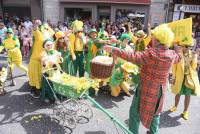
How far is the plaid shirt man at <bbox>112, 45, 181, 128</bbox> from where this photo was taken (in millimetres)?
3665

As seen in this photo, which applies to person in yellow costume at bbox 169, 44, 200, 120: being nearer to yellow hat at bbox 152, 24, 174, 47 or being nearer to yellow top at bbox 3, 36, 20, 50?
yellow hat at bbox 152, 24, 174, 47

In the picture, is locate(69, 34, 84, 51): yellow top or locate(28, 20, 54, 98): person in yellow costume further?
locate(69, 34, 84, 51): yellow top

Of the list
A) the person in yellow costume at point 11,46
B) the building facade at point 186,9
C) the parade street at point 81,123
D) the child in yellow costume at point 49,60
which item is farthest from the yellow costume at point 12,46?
the building facade at point 186,9

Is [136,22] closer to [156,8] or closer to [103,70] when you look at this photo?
[156,8]

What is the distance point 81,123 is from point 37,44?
2.18 m

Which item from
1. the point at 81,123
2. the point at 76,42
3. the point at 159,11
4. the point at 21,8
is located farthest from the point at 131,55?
the point at 21,8

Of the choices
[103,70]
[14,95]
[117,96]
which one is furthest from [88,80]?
[14,95]

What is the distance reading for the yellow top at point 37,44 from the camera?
6363 millimetres

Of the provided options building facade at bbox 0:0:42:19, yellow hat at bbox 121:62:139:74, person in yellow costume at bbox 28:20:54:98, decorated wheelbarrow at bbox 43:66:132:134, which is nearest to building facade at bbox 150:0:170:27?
building facade at bbox 0:0:42:19

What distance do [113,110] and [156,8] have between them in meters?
13.6

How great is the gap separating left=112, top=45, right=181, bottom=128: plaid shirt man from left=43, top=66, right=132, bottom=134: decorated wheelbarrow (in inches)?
16.8

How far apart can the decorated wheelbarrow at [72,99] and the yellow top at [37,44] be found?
1110 millimetres

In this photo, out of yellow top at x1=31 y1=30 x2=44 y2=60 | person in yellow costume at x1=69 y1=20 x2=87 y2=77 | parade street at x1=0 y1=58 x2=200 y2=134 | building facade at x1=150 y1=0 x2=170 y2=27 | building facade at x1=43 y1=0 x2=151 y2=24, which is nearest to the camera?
parade street at x1=0 y1=58 x2=200 y2=134

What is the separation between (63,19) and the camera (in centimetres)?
1978
